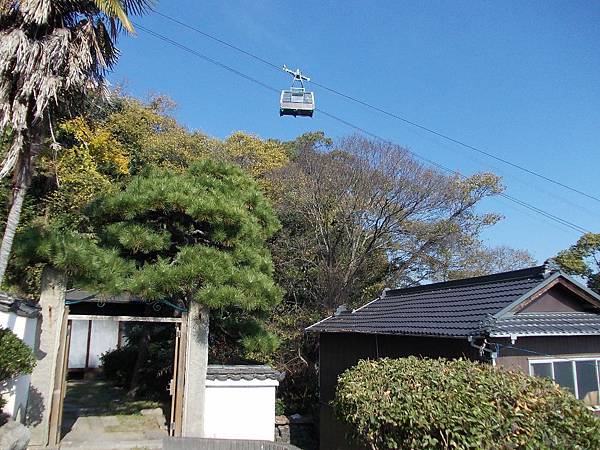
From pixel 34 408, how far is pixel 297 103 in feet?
27.6

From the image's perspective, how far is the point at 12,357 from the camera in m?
5.84

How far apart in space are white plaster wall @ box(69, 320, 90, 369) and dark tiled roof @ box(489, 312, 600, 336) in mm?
13677

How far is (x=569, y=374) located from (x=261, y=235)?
245 inches

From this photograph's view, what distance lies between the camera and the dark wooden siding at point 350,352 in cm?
857

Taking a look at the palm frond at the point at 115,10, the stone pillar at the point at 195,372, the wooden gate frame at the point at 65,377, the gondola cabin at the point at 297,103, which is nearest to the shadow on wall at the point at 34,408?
the wooden gate frame at the point at 65,377

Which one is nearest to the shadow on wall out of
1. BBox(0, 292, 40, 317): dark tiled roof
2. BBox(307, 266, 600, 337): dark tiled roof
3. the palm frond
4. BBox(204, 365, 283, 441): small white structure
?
BBox(0, 292, 40, 317): dark tiled roof

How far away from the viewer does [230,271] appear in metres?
8.28

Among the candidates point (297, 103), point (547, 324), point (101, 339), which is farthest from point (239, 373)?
point (101, 339)

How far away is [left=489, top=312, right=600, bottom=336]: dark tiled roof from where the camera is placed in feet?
25.1

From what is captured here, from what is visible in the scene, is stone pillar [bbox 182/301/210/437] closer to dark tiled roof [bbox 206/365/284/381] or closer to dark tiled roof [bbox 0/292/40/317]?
dark tiled roof [bbox 206/365/284/381]

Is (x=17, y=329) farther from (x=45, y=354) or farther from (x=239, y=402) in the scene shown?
(x=239, y=402)

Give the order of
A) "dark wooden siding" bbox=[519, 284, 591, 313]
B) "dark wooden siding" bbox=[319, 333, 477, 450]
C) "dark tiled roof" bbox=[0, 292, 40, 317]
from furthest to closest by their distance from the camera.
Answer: "dark wooden siding" bbox=[519, 284, 591, 313], "dark wooden siding" bbox=[319, 333, 477, 450], "dark tiled roof" bbox=[0, 292, 40, 317]

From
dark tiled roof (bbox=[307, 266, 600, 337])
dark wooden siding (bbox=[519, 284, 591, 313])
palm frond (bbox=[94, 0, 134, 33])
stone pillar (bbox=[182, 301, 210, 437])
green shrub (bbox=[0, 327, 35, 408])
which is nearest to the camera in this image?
green shrub (bbox=[0, 327, 35, 408])

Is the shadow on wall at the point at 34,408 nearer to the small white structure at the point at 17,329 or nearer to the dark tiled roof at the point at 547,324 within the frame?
the small white structure at the point at 17,329
